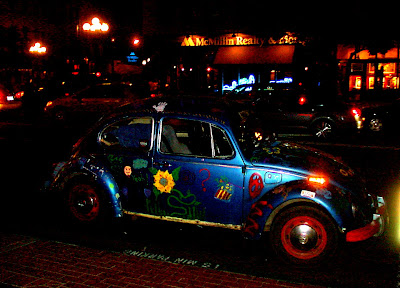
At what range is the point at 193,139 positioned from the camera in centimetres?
629

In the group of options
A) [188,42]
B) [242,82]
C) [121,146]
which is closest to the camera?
[121,146]

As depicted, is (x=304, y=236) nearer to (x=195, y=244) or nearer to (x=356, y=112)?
(x=195, y=244)

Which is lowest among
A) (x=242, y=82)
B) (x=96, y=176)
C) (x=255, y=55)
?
(x=96, y=176)

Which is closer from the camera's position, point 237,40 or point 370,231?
point 370,231

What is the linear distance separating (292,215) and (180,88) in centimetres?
2768

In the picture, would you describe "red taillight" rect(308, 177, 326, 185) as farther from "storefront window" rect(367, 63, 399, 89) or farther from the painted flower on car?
"storefront window" rect(367, 63, 399, 89)

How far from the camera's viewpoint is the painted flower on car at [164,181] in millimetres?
5379

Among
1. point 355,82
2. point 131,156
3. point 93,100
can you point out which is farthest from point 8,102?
point 131,156

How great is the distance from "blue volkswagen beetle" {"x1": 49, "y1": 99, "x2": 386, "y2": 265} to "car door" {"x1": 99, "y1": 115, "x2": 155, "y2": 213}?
0.01 metres

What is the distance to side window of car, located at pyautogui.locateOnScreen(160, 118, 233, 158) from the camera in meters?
5.30

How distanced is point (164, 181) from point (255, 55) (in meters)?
23.6

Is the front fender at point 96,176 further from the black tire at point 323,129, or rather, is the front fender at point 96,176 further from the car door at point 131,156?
the black tire at point 323,129

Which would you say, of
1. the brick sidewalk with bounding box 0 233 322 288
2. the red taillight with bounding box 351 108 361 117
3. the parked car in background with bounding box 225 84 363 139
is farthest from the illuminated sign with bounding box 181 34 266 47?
the brick sidewalk with bounding box 0 233 322 288

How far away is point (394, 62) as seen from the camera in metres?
25.0
